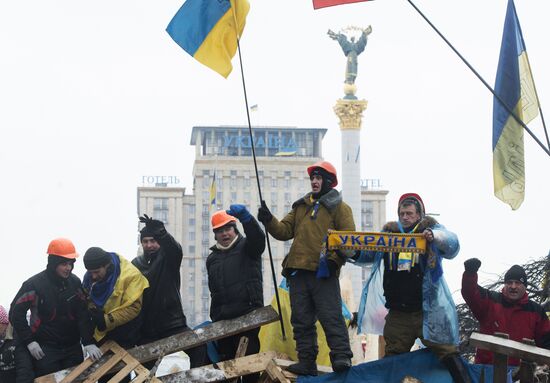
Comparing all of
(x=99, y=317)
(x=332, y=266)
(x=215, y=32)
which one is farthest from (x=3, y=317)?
(x=215, y=32)

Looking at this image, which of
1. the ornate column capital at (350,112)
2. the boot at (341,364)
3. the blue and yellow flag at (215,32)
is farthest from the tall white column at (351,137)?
the boot at (341,364)

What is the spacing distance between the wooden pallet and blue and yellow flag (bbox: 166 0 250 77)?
122 inches

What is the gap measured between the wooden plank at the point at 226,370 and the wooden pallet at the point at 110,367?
0.27m

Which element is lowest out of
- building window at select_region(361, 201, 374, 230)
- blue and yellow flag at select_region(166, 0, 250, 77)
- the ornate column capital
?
building window at select_region(361, 201, 374, 230)

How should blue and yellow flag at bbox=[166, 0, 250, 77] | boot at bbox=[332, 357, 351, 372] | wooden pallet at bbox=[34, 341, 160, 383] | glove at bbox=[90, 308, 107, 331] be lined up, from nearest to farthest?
boot at bbox=[332, 357, 351, 372]
wooden pallet at bbox=[34, 341, 160, 383]
glove at bbox=[90, 308, 107, 331]
blue and yellow flag at bbox=[166, 0, 250, 77]

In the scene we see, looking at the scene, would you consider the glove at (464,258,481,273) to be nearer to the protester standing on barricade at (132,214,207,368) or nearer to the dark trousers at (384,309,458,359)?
the dark trousers at (384,309,458,359)

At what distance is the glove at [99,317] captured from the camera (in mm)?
9922

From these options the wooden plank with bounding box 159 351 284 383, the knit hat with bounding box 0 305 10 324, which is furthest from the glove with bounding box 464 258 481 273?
the knit hat with bounding box 0 305 10 324

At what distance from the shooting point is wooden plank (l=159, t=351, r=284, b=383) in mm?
9219

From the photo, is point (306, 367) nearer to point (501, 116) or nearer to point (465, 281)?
point (465, 281)

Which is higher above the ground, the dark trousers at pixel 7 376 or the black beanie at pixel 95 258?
the black beanie at pixel 95 258

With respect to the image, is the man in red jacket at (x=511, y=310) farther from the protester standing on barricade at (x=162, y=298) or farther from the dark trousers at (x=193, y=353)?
the protester standing on barricade at (x=162, y=298)

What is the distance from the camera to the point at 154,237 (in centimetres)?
1022

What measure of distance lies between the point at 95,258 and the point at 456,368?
122 inches
